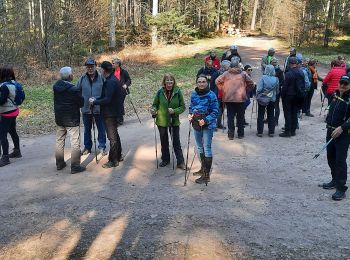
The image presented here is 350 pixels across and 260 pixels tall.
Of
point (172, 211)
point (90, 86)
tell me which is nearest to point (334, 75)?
point (90, 86)

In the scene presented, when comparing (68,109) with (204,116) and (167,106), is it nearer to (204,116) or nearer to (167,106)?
(167,106)

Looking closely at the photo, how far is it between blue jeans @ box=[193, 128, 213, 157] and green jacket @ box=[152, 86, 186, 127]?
79 centimetres

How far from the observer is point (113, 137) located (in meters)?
8.19

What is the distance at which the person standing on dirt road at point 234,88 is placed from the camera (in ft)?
32.7

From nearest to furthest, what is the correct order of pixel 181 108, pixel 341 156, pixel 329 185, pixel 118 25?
pixel 341 156, pixel 329 185, pixel 181 108, pixel 118 25

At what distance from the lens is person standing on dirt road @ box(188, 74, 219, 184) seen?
7191 mm

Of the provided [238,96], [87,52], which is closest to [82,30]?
[87,52]

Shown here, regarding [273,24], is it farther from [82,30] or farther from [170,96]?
[170,96]

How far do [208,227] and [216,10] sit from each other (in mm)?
44940

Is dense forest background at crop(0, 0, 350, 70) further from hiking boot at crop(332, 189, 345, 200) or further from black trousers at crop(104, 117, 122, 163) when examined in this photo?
hiking boot at crop(332, 189, 345, 200)

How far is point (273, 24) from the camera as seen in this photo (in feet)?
187

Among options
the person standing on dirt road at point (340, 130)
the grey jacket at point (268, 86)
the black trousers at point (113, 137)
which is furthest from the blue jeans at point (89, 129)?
the person standing on dirt road at point (340, 130)

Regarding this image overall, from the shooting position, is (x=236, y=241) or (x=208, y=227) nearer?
(x=236, y=241)

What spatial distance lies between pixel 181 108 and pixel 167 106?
0.92 feet
